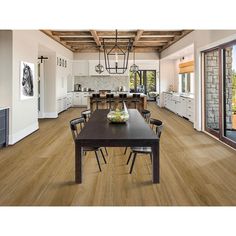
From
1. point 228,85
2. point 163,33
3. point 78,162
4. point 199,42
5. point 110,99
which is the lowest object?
point 78,162

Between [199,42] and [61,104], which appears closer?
[199,42]

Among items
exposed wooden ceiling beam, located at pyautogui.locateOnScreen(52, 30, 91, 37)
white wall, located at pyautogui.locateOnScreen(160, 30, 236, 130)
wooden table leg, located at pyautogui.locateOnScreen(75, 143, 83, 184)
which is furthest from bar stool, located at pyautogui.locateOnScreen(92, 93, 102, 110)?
wooden table leg, located at pyautogui.locateOnScreen(75, 143, 83, 184)

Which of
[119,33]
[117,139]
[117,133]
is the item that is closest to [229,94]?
[117,133]

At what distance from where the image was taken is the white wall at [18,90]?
20.1ft

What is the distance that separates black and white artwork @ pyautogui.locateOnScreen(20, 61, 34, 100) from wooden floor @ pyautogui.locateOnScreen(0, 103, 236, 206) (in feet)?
4.15

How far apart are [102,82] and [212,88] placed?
28.7 feet

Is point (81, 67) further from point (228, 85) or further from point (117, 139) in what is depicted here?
point (117, 139)

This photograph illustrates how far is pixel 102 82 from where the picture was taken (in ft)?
49.9

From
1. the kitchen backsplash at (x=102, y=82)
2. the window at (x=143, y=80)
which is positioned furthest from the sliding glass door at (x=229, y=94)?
the window at (x=143, y=80)

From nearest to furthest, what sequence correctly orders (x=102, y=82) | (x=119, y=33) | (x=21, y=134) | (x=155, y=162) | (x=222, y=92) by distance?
1. (x=155, y=162)
2. (x=222, y=92)
3. (x=21, y=134)
4. (x=119, y=33)
5. (x=102, y=82)

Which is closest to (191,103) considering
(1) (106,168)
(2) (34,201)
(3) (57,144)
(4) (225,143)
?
(4) (225,143)

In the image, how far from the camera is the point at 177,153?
5398 millimetres

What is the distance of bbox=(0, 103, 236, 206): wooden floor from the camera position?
3186 millimetres

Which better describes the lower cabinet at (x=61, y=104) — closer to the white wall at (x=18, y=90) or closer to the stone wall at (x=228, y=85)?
the white wall at (x=18, y=90)
